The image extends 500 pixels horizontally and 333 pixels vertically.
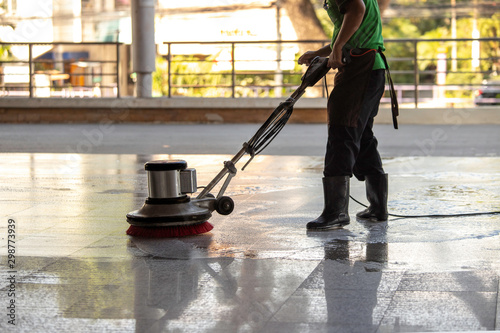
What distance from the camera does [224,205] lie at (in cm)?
521

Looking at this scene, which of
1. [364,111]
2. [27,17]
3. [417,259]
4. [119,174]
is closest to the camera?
[417,259]

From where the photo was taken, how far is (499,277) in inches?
157

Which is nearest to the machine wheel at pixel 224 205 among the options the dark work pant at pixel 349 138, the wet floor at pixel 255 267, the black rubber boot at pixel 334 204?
the wet floor at pixel 255 267

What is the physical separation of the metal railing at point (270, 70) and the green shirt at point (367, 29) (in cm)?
804

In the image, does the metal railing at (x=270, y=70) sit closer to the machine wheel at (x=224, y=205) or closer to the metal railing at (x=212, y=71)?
the metal railing at (x=212, y=71)

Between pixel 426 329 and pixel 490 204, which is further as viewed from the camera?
pixel 490 204

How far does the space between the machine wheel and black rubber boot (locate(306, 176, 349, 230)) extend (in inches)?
20.2

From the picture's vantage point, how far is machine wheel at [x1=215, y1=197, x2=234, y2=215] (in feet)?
17.1

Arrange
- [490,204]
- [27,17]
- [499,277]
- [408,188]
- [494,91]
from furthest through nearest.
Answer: [27,17] → [494,91] → [408,188] → [490,204] → [499,277]

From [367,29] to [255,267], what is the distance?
186cm

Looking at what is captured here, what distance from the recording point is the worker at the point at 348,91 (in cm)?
522

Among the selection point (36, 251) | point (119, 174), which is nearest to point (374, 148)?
point (36, 251)

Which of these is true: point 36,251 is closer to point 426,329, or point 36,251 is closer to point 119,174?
point 426,329

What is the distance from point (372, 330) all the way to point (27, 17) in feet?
115
